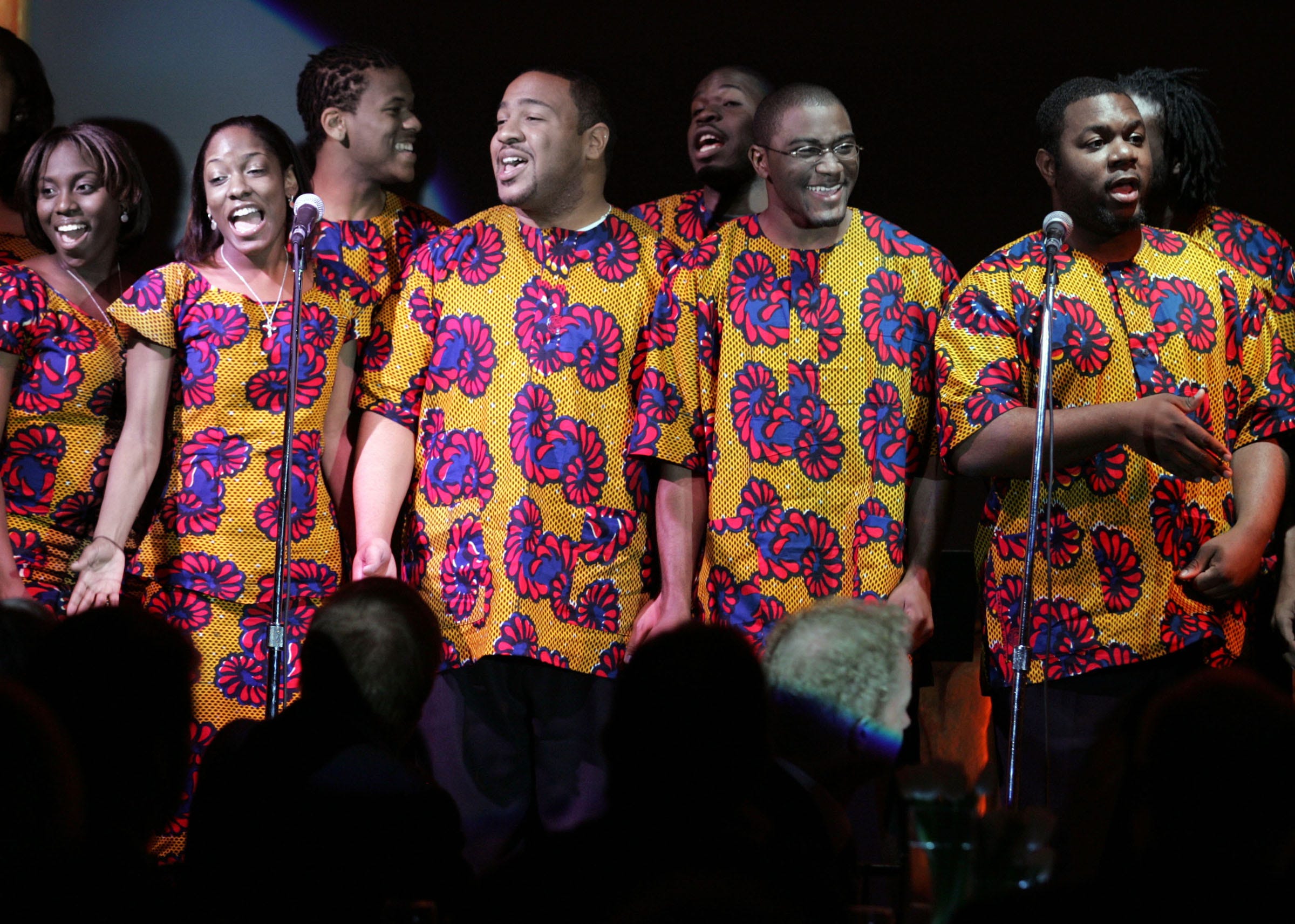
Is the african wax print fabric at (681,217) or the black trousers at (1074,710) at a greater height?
the african wax print fabric at (681,217)

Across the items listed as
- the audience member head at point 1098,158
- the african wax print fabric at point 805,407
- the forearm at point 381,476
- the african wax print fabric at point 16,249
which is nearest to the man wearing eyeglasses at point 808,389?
the african wax print fabric at point 805,407

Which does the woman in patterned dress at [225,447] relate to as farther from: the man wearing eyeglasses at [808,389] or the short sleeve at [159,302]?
the man wearing eyeglasses at [808,389]

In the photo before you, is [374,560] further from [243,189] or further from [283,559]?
[243,189]

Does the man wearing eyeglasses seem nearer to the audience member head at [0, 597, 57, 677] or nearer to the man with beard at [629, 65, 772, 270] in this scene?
the man with beard at [629, 65, 772, 270]

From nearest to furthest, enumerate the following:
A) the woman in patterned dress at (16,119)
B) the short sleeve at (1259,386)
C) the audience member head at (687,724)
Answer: the audience member head at (687,724) < the short sleeve at (1259,386) < the woman in patterned dress at (16,119)

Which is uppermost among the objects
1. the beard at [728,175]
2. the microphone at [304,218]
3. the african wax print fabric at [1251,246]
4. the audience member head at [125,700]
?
the beard at [728,175]

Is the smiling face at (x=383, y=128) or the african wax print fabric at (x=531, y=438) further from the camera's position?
the smiling face at (x=383, y=128)

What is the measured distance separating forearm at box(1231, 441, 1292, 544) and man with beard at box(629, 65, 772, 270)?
1.42m

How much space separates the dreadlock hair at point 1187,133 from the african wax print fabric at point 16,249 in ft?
9.80

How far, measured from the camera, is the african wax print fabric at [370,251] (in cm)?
376

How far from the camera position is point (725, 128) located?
4.04 m

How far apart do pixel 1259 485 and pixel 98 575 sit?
2661 millimetres

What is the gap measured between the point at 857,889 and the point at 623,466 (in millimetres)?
1531

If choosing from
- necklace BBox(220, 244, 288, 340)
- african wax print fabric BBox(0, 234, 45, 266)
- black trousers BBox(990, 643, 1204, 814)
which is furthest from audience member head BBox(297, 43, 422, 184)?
black trousers BBox(990, 643, 1204, 814)
